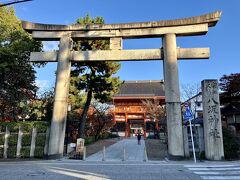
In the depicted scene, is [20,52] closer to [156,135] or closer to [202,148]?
[202,148]

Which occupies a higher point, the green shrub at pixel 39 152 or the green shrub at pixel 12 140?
the green shrub at pixel 12 140

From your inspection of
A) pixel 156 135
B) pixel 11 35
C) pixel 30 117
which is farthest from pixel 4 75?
pixel 156 135

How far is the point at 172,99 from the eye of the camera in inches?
580

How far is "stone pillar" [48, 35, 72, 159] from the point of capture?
15.0 m

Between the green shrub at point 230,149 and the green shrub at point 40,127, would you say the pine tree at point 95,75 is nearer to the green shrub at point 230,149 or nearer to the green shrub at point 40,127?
the green shrub at point 40,127

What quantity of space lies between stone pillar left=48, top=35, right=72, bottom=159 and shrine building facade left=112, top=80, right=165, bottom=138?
92.7ft

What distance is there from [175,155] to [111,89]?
9915mm

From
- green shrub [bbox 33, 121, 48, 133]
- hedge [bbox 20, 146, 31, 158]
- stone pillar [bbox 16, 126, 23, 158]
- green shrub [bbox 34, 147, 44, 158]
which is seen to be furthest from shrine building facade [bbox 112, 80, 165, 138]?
stone pillar [bbox 16, 126, 23, 158]

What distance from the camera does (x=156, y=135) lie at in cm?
4297

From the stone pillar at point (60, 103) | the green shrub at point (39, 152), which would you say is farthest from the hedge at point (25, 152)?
the stone pillar at point (60, 103)

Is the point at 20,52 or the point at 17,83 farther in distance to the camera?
the point at 17,83

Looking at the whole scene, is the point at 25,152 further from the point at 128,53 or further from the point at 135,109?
the point at 135,109

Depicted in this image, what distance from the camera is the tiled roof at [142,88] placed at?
4719 centimetres

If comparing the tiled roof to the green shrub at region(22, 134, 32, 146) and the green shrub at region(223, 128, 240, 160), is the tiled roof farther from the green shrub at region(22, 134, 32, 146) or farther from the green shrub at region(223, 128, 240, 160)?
the green shrub at region(223, 128, 240, 160)
